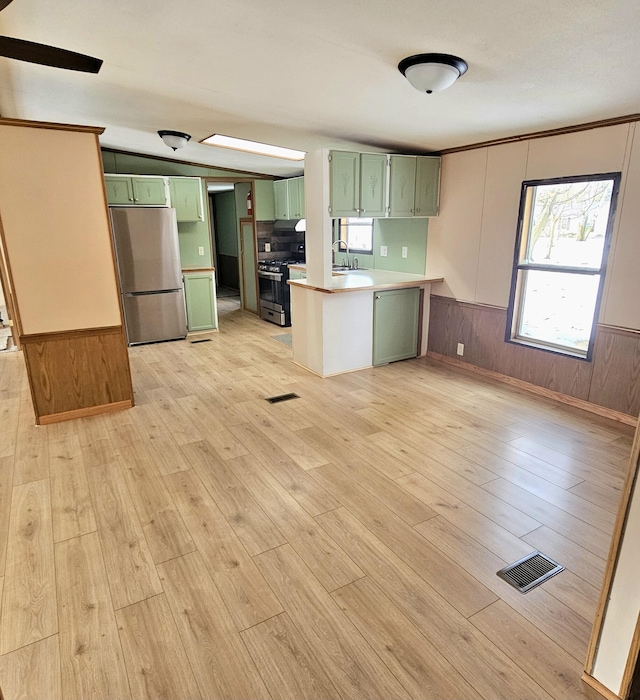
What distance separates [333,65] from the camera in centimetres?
258

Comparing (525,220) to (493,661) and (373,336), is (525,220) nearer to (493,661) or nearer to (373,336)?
(373,336)

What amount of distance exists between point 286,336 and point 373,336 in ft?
5.99

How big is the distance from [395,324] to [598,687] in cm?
372

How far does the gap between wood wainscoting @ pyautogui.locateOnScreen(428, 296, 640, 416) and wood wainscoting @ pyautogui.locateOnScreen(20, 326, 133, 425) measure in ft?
11.1

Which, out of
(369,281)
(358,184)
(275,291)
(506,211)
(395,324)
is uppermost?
(358,184)

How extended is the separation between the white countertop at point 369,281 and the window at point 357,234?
57 cm

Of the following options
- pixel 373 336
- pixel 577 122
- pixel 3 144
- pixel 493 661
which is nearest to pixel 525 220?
pixel 577 122

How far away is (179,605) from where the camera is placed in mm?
1807

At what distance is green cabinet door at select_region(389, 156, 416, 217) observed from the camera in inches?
177

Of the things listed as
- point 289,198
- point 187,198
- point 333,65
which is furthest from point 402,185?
point 187,198

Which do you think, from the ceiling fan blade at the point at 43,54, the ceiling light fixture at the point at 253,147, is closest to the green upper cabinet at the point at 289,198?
the ceiling light fixture at the point at 253,147

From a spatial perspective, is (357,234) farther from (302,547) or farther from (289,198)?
(302,547)

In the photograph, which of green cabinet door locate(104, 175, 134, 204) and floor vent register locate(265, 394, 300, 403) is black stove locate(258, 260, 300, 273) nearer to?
green cabinet door locate(104, 175, 134, 204)

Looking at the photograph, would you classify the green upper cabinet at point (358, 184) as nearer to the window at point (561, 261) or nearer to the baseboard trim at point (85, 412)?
the window at point (561, 261)
